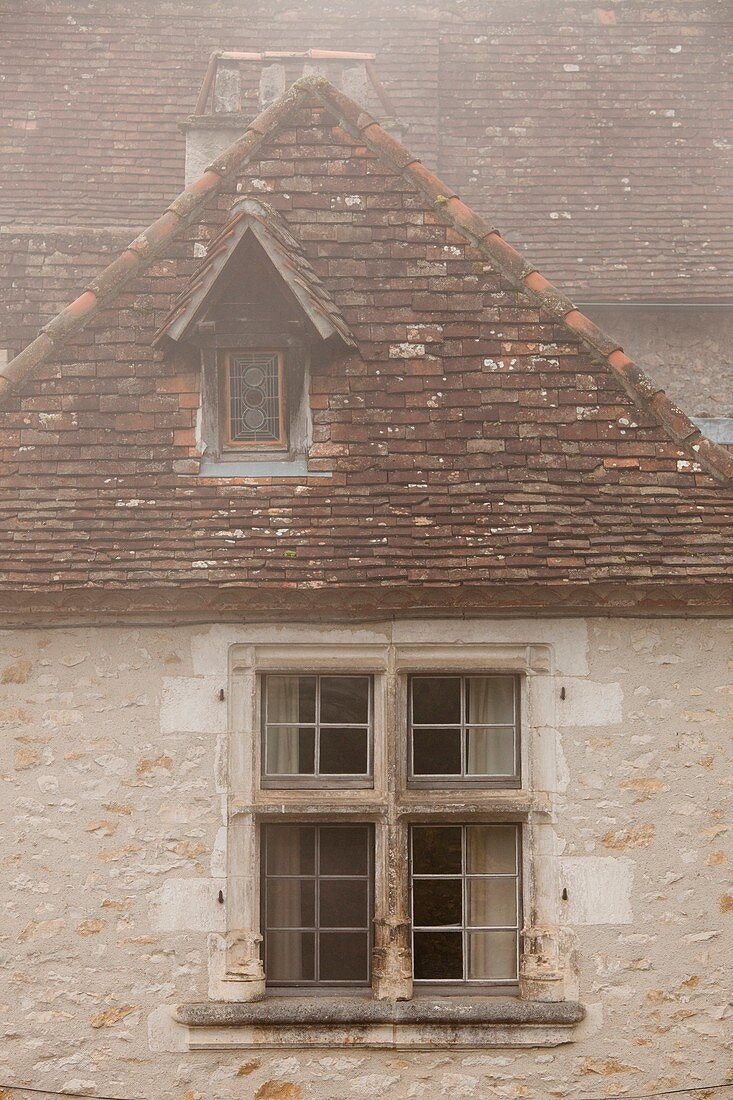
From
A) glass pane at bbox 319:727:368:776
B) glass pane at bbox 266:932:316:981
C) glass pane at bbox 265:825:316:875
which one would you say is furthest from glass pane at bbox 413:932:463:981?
glass pane at bbox 319:727:368:776

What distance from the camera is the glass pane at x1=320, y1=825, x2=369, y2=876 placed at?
23.8ft

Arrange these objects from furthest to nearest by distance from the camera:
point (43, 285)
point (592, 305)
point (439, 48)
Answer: point (439, 48) → point (592, 305) → point (43, 285)

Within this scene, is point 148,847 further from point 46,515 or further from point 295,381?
point 295,381

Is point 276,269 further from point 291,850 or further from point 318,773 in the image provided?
point 291,850

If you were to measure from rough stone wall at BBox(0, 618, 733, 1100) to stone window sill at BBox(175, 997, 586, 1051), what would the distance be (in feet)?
0.28

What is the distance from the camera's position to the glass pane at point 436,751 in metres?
7.26

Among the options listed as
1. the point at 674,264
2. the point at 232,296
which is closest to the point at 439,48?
the point at 674,264

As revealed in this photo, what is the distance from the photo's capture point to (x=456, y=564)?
6.84m

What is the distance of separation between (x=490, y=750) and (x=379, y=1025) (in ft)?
5.00

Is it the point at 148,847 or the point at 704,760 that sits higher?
the point at 704,760

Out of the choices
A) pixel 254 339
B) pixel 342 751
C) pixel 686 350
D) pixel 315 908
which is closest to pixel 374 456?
pixel 254 339

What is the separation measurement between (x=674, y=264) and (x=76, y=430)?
6.81 m

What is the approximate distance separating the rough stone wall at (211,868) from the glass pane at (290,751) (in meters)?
0.36

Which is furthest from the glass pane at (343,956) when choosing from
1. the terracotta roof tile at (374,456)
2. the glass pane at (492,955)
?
the terracotta roof tile at (374,456)
